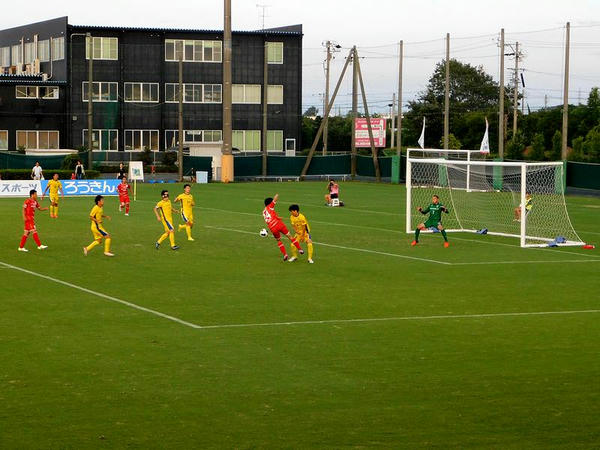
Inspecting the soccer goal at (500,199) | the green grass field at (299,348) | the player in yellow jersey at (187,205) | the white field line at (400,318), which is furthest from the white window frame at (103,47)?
the white field line at (400,318)

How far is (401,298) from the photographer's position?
2186cm

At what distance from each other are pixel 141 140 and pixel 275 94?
13.7m

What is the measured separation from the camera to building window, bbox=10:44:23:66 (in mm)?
109375

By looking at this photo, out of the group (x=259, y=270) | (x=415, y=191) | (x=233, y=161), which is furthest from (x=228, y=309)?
(x=233, y=161)

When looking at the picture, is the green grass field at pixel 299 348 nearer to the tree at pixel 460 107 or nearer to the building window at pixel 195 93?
the building window at pixel 195 93

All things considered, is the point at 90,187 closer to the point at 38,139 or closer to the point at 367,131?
the point at 38,139

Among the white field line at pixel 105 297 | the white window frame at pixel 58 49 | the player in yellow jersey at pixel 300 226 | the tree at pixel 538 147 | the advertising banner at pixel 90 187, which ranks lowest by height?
the white field line at pixel 105 297

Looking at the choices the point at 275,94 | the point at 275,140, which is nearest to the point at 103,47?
the point at 275,94

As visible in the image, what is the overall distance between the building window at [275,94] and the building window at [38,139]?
20345mm

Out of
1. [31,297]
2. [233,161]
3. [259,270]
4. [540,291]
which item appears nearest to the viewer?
[31,297]

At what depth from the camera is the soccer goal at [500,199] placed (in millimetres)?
35328

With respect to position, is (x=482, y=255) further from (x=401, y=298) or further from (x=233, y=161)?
(x=233, y=161)

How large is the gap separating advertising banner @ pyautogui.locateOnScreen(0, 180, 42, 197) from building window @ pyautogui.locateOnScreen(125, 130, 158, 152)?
40117mm

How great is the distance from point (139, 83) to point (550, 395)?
8800 cm
